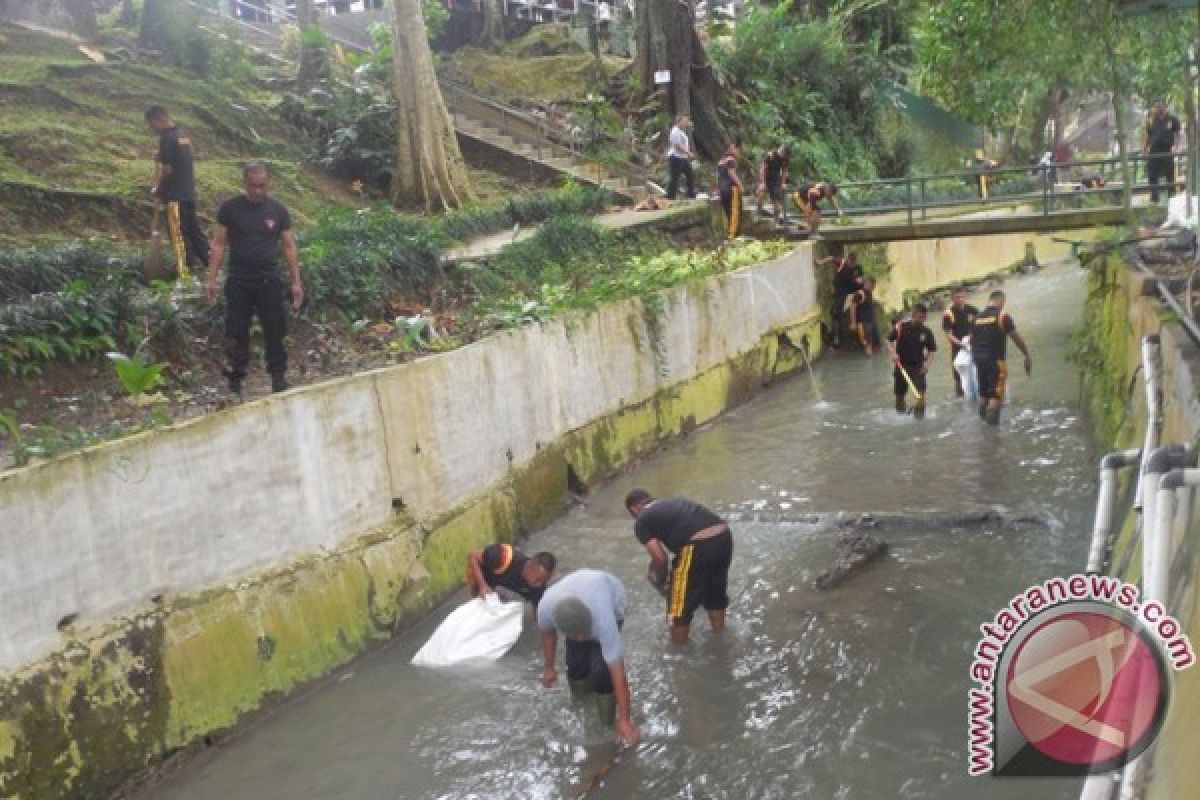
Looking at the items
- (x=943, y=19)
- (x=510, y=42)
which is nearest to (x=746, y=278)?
(x=943, y=19)

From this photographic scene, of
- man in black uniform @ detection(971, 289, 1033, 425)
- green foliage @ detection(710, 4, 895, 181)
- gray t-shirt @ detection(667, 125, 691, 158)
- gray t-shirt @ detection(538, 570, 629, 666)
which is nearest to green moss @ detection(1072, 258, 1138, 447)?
man in black uniform @ detection(971, 289, 1033, 425)

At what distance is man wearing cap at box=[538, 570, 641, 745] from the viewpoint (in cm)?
655

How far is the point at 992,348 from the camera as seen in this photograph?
43.8 ft

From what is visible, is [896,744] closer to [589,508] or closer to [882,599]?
[882,599]

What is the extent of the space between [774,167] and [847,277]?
250 centimetres

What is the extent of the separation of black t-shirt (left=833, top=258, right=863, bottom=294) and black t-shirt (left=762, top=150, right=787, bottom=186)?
2.01 meters

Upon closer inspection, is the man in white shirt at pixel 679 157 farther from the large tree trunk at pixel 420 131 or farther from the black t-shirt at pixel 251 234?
the black t-shirt at pixel 251 234

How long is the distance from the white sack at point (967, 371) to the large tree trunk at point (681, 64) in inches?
467

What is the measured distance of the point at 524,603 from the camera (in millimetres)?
8484

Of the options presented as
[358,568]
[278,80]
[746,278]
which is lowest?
[358,568]

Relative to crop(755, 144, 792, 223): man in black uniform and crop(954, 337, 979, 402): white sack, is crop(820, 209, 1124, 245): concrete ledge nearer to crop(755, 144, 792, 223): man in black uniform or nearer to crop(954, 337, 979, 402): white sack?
crop(755, 144, 792, 223): man in black uniform

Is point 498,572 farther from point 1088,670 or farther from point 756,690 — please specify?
point 1088,670

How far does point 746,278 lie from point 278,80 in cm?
1046

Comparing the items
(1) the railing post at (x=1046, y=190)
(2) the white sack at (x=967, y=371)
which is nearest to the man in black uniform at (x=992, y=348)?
(2) the white sack at (x=967, y=371)
